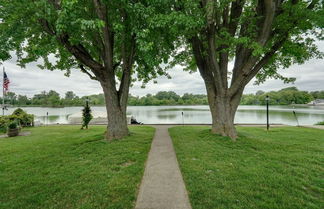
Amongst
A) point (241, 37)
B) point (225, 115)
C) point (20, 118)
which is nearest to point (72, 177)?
point (225, 115)

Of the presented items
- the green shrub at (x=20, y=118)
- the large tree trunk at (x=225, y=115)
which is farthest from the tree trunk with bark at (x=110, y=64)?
the green shrub at (x=20, y=118)

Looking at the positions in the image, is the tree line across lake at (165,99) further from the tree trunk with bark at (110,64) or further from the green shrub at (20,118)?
the tree trunk with bark at (110,64)

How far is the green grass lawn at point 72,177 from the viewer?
2.21m

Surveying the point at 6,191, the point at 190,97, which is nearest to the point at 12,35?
the point at 6,191

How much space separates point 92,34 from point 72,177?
5.55 meters

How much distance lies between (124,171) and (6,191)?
220cm

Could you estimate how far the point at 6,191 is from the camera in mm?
2568

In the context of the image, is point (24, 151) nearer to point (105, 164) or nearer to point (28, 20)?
point (105, 164)

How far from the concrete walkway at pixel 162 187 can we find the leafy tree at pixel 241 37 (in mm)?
3965

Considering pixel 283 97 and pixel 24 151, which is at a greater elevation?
pixel 283 97

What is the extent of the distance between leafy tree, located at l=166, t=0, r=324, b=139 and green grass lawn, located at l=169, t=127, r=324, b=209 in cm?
210

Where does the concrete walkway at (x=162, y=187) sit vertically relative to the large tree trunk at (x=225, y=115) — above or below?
below

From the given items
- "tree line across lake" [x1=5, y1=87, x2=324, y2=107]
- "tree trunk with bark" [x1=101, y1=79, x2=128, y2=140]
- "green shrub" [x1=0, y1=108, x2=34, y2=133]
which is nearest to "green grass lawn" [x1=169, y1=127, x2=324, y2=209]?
"tree trunk with bark" [x1=101, y1=79, x2=128, y2=140]

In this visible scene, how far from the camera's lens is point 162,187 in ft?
8.35
